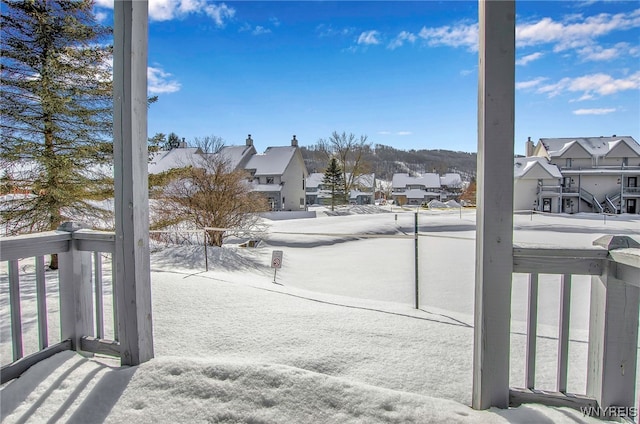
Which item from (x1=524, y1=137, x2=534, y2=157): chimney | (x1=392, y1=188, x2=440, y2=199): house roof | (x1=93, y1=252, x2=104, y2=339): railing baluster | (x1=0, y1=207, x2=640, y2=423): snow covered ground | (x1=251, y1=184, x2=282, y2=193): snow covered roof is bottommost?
(x1=0, y1=207, x2=640, y2=423): snow covered ground

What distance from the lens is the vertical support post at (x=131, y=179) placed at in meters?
1.90

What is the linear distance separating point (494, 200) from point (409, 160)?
171 ft

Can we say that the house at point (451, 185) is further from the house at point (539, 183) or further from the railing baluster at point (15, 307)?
the railing baluster at point (15, 307)

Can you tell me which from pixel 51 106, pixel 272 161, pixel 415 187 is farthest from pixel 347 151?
pixel 51 106

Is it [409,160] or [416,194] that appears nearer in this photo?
[416,194]

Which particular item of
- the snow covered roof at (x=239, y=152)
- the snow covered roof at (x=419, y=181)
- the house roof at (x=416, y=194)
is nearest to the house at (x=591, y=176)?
the snow covered roof at (x=239, y=152)

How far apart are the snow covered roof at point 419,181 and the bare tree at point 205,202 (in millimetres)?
44534

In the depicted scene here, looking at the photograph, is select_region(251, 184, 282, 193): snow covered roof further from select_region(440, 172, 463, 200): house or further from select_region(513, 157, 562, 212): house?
select_region(440, 172, 463, 200): house

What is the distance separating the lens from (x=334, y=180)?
3131cm

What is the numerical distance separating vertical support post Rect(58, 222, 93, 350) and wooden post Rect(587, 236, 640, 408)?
292 cm

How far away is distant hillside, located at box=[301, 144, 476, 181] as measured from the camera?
113 feet

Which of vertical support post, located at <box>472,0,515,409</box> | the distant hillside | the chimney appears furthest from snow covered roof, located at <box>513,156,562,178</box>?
vertical support post, located at <box>472,0,515,409</box>

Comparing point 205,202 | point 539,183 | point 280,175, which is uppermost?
point 280,175

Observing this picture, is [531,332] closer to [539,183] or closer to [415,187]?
[539,183]
